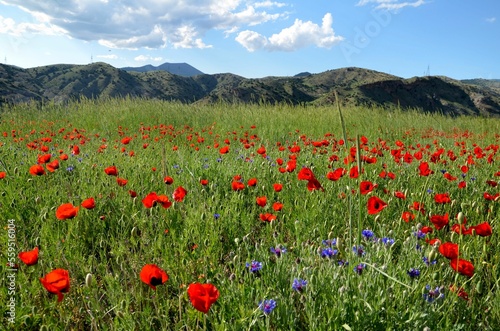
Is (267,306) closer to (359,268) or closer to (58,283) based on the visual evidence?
(359,268)

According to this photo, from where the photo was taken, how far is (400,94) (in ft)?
264

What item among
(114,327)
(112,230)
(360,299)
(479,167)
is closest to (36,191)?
(112,230)

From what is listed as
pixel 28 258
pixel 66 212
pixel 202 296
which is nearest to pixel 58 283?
pixel 28 258

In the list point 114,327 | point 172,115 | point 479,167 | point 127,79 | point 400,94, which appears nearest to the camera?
point 114,327

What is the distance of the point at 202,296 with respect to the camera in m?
1.00

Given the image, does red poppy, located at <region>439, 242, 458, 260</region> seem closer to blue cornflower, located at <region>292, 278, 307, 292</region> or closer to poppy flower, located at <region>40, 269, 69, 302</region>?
blue cornflower, located at <region>292, 278, 307, 292</region>

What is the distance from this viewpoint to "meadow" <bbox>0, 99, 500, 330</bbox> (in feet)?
4.20

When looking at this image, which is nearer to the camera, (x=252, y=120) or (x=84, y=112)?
(x=252, y=120)

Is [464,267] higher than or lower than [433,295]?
higher

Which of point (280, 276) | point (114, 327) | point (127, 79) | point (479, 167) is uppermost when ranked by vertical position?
point (127, 79)

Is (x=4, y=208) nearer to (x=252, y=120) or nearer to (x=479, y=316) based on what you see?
(x=479, y=316)

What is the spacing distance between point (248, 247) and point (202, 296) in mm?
719

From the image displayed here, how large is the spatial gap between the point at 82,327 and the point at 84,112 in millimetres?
8310

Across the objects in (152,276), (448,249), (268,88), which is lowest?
(152,276)
